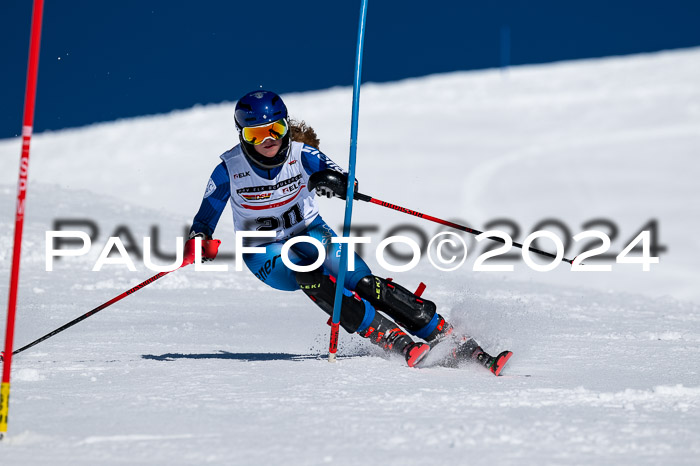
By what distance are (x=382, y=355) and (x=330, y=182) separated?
3.00 ft

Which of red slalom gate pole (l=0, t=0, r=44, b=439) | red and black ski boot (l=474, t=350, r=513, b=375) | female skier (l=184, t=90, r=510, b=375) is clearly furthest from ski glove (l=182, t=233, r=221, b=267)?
red slalom gate pole (l=0, t=0, r=44, b=439)

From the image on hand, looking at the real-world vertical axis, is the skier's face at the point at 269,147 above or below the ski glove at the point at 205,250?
above

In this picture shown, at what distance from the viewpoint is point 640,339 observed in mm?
5586

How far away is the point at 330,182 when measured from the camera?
4.21m

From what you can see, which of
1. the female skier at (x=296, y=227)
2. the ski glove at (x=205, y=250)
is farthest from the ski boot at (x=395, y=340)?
the ski glove at (x=205, y=250)

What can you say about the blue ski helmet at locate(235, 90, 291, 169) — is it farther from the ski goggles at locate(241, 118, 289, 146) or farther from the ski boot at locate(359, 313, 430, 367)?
the ski boot at locate(359, 313, 430, 367)

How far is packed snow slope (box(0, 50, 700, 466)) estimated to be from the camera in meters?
2.52

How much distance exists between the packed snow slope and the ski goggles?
1038 millimetres

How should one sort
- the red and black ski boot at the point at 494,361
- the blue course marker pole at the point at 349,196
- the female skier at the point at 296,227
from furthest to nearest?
1. the female skier at the point at 296,227
2. the blue course marker pole at the point at 349,196
3. the red and black ski boot at the point at 494,361

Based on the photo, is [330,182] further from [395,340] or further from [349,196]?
[395,340]

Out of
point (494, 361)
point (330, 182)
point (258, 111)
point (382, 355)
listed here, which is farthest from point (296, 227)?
point (494, 361)

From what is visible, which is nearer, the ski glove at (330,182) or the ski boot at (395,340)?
the ski boot at (395,340)

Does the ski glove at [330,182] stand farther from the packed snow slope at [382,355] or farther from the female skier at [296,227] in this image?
the packed snow slope at [382,355]

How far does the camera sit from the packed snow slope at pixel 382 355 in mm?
2518
